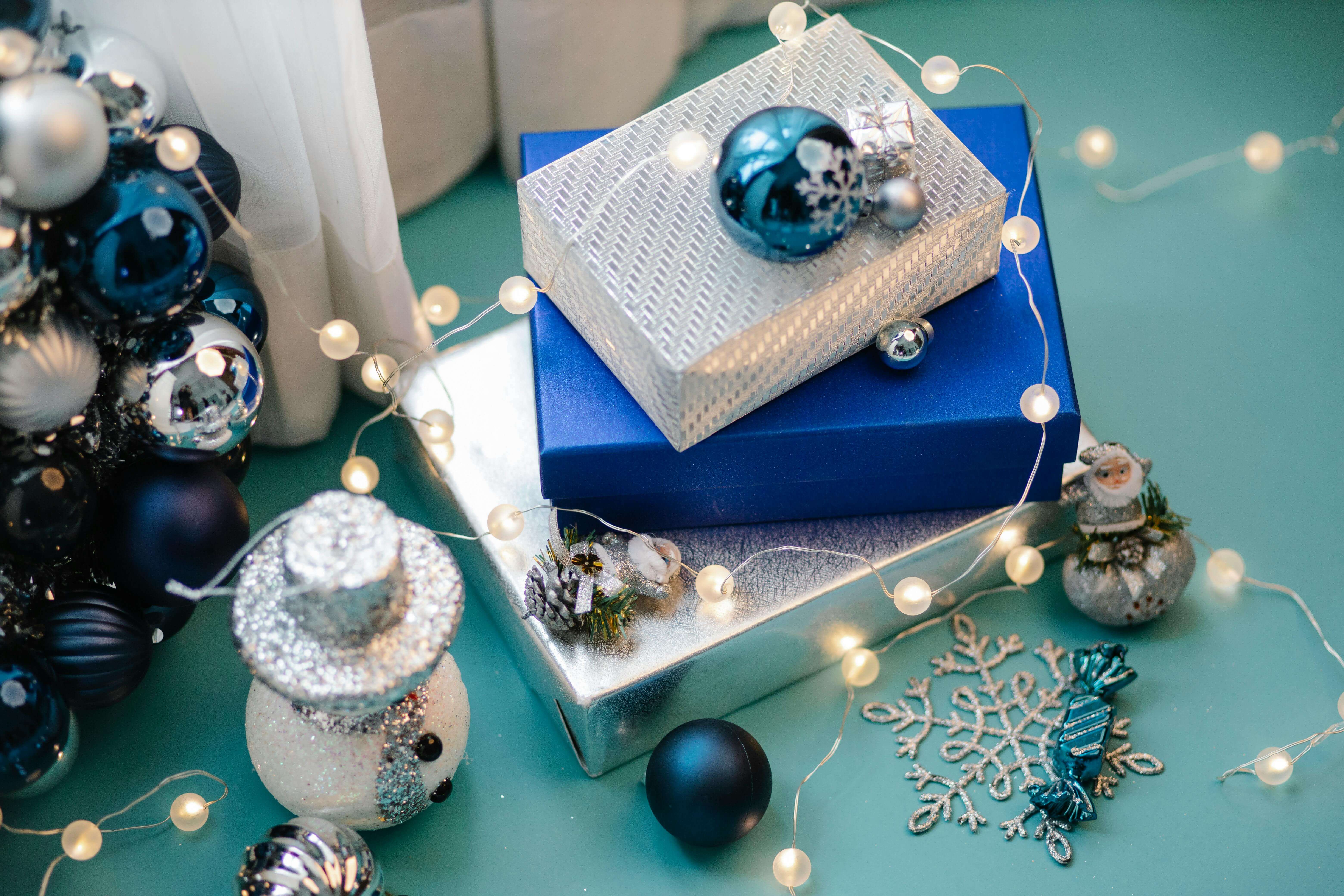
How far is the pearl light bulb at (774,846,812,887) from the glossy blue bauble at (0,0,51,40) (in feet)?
2.71

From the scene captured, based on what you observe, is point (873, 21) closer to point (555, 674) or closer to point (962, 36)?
point (962, 36)

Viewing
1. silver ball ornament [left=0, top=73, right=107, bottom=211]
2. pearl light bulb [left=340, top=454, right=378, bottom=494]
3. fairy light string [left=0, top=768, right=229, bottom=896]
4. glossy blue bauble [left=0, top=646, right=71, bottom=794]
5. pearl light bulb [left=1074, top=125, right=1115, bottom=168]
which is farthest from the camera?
pearl light bulb [left=1074, top=125, right=1115, bottom=168]

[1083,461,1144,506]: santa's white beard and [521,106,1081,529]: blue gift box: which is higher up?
[521,106,1081,529]: blue gift box

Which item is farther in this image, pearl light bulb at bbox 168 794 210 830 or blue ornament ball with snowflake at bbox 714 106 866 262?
pearl light bulb at bbox 168 794 210 830

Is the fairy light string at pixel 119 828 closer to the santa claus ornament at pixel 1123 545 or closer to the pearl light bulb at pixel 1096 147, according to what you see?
the santa claus ornament at pixel 1123 545

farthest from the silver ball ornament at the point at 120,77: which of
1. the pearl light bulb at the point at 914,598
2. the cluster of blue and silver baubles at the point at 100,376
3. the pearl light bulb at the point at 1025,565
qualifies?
the pearl light bulb at the point at 1025,565

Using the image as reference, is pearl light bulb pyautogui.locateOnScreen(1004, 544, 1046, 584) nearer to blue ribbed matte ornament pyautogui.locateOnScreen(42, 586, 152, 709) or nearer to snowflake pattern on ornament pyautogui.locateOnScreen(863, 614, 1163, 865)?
snowflake pattern on ornament pyautogui.locateOnScreen(863, 614, 1163, 865)

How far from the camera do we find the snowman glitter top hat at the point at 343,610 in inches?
30.6

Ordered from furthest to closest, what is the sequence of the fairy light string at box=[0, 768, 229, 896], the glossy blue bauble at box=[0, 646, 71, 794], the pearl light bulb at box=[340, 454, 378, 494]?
the pearl light bulb at box=[340, 454, 378, 494] < the fairy light string at box=[0, 768, 229, 896] < the glossy blue bauble at box=[0, 646, 71, 794]

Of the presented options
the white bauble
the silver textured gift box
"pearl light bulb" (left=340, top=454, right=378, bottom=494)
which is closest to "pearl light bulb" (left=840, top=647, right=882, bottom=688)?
the silver textured gift box

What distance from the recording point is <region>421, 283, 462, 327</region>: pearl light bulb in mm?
1135

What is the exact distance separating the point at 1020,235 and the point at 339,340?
61 cm

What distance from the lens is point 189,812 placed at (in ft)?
3.22

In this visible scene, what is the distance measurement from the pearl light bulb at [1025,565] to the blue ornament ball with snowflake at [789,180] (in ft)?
1.26
